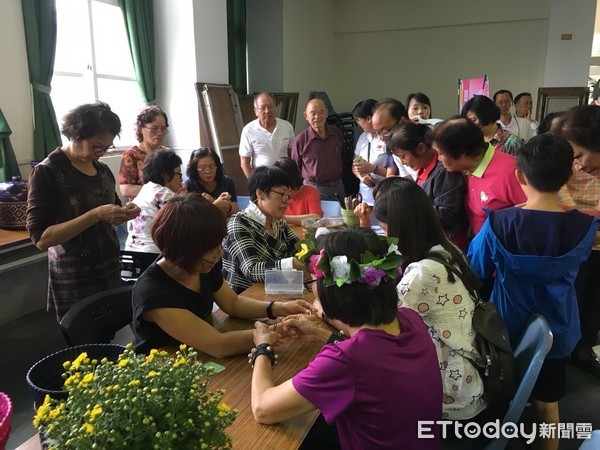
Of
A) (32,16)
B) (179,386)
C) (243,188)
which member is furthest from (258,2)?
(179,386)

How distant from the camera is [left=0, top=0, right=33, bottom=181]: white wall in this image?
3242 mm

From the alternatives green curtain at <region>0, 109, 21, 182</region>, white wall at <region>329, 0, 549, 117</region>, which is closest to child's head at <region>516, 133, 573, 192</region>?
green curtain at <region>0, 109, 21, 182</region>

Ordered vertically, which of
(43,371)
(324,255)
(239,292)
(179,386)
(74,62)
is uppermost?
(74,62)

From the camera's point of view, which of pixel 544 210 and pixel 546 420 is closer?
pixel 544 210

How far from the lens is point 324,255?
1.10m

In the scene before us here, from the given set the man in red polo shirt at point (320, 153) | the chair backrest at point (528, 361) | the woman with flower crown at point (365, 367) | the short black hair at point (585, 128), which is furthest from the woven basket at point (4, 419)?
the man in red polo shirt at point (320, 153)

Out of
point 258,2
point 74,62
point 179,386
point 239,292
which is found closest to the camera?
point 179,386

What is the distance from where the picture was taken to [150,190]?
99.8 inches

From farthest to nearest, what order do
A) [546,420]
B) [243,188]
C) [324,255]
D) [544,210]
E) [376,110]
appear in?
[243,188]
[376,110]
[546,420]
[544,210]
[324,255]

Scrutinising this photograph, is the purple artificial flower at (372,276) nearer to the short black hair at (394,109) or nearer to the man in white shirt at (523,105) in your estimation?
the short black hair at (394,109)

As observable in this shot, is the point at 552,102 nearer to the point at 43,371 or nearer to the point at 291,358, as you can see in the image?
the point at 291,358

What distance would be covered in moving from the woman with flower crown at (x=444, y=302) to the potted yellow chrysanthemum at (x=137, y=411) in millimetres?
751

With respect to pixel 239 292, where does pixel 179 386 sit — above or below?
above

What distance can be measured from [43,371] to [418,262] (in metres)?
1.05
